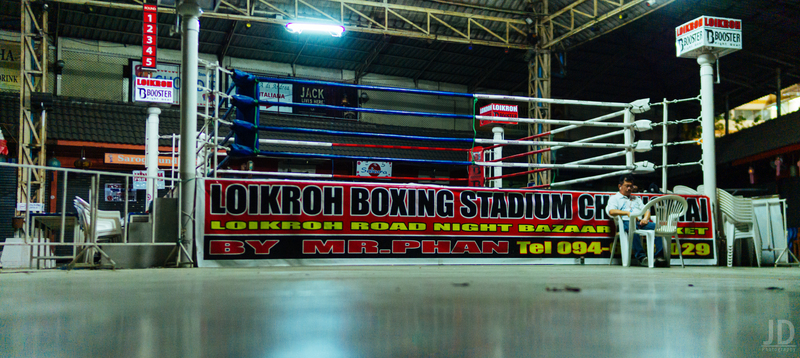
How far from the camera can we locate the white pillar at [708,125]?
18.7 feet

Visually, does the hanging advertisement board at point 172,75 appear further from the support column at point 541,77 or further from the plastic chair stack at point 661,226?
the plastic chair stack at point 661,226

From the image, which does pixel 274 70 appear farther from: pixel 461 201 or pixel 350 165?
pixel 461 201

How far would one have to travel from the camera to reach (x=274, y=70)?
17984mm

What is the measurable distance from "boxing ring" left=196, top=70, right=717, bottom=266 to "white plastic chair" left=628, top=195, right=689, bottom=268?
0.42m

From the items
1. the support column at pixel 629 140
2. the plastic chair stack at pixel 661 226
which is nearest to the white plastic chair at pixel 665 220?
the plastic chair stack at pixel 661 226

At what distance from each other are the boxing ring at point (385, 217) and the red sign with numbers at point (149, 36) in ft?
27.5

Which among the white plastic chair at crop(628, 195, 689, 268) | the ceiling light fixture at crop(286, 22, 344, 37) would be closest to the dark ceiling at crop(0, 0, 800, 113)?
the ceiling light fixture at crop(286, 22, 344, 37)

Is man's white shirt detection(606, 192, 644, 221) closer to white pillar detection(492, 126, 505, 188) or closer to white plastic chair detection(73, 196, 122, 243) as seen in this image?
white pillar detection(492, 126, 505, 188)

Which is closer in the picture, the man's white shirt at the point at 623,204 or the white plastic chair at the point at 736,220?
the man's white shirt at the point at 623,204

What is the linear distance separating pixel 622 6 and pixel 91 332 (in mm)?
13995

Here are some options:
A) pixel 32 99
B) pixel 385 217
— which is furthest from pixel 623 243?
pixel 32 99

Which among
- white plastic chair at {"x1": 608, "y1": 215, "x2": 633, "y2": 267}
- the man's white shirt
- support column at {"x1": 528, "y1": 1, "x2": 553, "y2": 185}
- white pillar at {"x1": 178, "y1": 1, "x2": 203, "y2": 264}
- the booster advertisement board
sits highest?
support column at {"x1": 528, "y1": 1, "x2": 553, "y2": 185}

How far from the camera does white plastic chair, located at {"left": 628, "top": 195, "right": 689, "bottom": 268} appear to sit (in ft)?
16.7

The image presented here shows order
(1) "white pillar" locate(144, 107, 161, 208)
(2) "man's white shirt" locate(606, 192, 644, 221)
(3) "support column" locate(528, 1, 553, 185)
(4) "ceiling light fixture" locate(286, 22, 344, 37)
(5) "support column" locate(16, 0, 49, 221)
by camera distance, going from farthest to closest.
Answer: (3) "support column" locate(528, 1, 553, 185), (4) "ceiling light fixture" locate(286, 22, 344, 37), (5) "support column" locate(16, 0, 49, 221), (1) "white pillar" locate(144, 107, 161, 208), (2) "man's white shirt" locate(606, 192, 644, 221)
